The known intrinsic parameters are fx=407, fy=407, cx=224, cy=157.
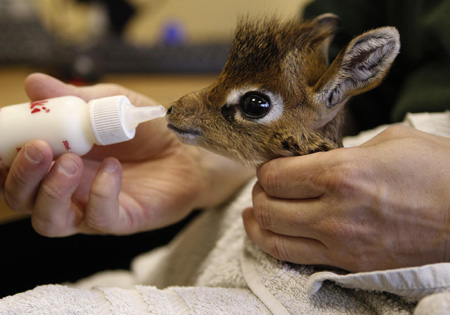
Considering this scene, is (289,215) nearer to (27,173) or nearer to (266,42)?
(266,42)

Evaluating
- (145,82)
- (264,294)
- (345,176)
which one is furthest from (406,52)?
(145,82)

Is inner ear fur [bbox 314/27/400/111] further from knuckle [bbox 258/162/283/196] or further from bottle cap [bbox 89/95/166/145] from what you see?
bottle cap [bbox 89/95/166/145]

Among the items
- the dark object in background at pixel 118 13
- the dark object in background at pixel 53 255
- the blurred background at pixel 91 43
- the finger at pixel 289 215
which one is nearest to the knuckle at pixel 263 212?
the finger at pixel 289 215

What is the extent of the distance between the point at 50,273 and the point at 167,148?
0.50 meters

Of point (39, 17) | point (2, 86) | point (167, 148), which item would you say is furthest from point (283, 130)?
point (39, 17)

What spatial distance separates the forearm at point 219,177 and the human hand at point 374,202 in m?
0.34

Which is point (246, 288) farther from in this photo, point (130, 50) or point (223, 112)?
point (130, 50)

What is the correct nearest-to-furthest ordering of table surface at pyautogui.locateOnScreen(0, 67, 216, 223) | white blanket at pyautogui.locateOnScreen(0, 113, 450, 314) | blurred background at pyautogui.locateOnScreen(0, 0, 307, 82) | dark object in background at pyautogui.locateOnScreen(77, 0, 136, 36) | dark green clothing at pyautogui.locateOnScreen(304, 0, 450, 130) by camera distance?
1. white blanket at pyautogui.locateOnScreen(0, 113, 450, 314)
2. dark green clothing at pyautogui.locateOnScreen(304, 0, 450, 130)
3. table surface at pyautogui.locateOnScreen(0, 67, 216, 223)
4. blurred background at pyautogui.locateOnScreen(0, 0, 307, 82)
5. dark object in background at pyautogui.locateOnScreen(77, 0, 136, 36)

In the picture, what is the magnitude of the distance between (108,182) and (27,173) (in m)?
0.12

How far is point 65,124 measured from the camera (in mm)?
609

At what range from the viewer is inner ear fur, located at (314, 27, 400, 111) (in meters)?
0.54

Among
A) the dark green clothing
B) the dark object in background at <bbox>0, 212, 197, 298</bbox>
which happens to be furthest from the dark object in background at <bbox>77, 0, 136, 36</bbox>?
the dark object in background at <bbox>0, 212, 197, 298</bbox>

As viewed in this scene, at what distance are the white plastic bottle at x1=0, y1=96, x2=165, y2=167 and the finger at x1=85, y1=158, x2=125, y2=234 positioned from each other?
0.07 metres

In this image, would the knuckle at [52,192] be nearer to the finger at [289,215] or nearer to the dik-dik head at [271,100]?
the dik-dik head at [271,100]
